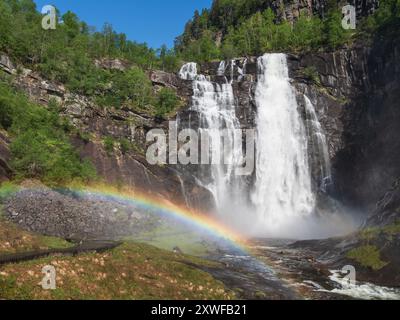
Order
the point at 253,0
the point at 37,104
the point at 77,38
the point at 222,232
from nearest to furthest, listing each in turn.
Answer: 1. the point at 222,232
2. the point at 37,104
3. the point at 77,38
4. the point at 253,0

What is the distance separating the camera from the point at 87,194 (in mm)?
37062

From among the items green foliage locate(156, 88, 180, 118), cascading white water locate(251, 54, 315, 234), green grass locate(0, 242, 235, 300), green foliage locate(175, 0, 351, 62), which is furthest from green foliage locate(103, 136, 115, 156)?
green foliage locate(175, 0, 351, 62)

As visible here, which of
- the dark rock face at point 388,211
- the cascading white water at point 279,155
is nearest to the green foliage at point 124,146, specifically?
the cascading white water at point 279,155

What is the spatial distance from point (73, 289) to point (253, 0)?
4598 inches

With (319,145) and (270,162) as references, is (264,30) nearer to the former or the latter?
(319,145)

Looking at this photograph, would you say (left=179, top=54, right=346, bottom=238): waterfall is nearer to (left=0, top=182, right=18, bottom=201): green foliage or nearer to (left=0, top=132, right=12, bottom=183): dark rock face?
(left=0, top=132, right=12, bottom=183): dark rock face

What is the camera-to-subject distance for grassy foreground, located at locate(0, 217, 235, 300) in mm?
12336

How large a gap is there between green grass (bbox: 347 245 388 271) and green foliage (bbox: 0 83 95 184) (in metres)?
25.9

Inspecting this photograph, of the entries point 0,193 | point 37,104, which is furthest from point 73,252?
point 37,104

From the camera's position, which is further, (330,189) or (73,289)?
(330,189)

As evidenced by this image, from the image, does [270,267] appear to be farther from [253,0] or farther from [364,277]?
[253,0]

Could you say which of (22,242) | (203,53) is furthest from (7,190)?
(203,53)

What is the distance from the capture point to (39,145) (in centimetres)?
3553

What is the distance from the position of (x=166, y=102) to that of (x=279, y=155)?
60.6ft
